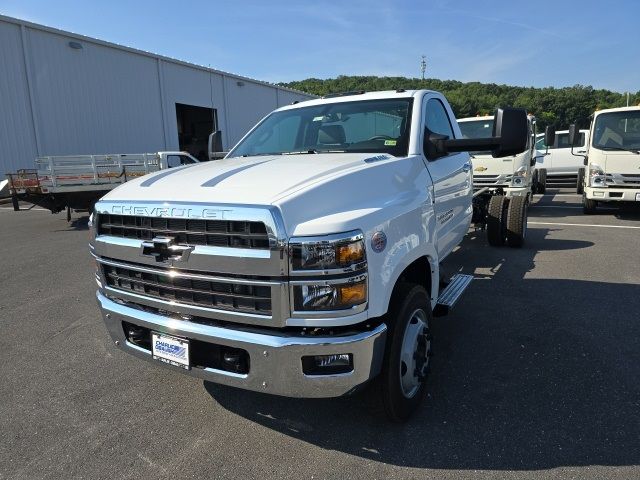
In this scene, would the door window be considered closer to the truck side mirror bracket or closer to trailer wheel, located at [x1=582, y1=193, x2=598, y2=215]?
the truck side mirror bracket

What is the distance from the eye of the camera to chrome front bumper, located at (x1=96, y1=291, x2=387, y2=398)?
230cm

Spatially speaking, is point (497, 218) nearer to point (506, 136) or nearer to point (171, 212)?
point (506, 136)

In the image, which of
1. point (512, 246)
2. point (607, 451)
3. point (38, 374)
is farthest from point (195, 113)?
point (607, 451)

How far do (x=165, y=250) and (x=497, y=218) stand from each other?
6.27 m

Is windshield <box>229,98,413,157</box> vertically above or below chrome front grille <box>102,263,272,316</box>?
above

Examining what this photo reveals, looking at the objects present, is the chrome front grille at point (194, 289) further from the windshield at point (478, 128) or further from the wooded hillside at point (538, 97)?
Result: the wooded hillside at point (538, 97)

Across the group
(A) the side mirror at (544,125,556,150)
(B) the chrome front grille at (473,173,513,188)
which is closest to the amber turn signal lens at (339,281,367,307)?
(B) the chrome front grille at (473,173,513,188)

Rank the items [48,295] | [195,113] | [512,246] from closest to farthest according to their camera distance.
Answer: [48,295], [512,246], [195,113]

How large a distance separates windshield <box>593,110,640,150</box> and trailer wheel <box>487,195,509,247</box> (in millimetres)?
4047

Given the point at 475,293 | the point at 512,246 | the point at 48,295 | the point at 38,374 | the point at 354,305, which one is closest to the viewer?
the point at 354,305

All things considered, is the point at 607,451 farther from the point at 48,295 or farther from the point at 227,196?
the point at 48,295

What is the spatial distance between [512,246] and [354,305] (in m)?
6.25

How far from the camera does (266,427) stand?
9.55 feet

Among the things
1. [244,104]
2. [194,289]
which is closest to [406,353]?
[194,289]
